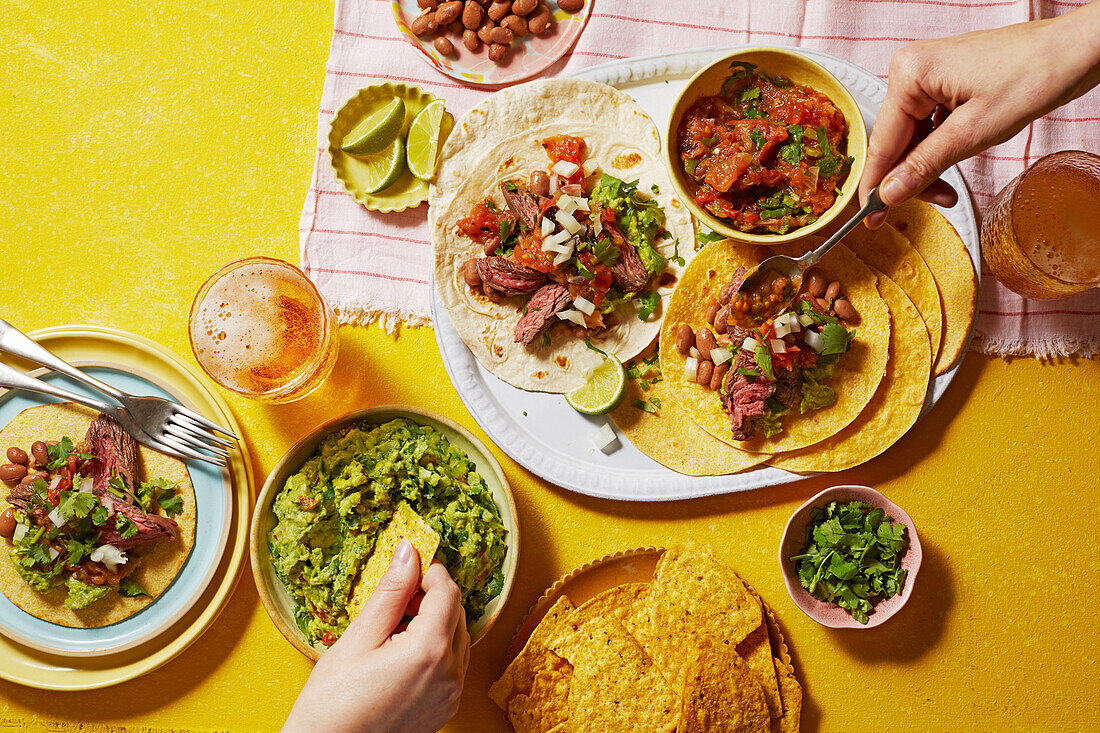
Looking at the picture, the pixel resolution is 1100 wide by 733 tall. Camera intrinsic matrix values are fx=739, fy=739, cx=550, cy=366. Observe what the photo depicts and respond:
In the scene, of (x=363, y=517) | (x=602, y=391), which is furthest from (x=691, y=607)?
(x=363, y=517)

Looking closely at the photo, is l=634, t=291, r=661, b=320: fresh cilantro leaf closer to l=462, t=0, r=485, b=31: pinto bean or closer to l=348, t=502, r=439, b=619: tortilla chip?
l=348, t=502, r=439, b=619: tortilla chip

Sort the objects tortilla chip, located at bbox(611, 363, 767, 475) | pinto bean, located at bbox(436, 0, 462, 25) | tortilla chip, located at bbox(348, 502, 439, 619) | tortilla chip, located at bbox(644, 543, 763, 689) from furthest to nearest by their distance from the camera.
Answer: pinto bean, located at bbox(436, 0, 462, 25) → tortilla chip, located at bbox(611, 363, 767, 475) → tortilla chip, located at bbox(644, 543, 763, 689) → tortilla chip, located at bbox(348, 502, 439, 619)

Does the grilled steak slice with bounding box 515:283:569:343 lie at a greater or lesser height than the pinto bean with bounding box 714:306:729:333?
lesser

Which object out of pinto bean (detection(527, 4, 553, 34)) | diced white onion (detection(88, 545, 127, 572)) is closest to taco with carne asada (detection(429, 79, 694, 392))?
pinto bean (detection(527, 4, 553, 34))

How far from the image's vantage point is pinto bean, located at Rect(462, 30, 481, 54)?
3484 mm

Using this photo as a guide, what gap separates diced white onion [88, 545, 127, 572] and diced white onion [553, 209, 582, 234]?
2.37 meters

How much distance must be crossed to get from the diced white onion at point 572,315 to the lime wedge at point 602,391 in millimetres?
213

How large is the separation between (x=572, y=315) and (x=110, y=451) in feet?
6.96

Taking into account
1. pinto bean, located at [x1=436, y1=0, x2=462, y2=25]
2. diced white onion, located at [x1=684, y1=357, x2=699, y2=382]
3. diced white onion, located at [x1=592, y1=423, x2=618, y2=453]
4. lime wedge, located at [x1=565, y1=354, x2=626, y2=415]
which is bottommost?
diced white onion, located at [x1=592, y1=423, x2=618, y2=453]

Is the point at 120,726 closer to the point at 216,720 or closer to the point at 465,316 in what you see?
the point at 216,720

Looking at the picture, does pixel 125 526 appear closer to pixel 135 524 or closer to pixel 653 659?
pixel 135 524

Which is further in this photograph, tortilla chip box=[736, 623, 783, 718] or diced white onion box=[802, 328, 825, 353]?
tortilla chip box=[736, 623, 783, 718]

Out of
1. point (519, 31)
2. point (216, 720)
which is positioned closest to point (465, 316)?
point (519, 31)

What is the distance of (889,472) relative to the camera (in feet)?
11.2
